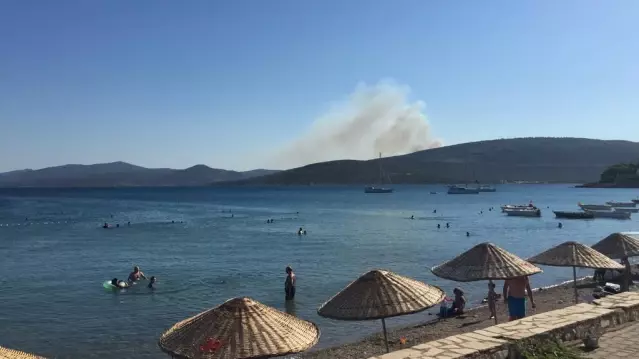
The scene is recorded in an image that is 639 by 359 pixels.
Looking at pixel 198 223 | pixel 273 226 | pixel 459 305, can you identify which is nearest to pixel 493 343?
pixel 459 305

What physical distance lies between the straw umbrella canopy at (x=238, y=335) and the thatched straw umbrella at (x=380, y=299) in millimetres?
1814

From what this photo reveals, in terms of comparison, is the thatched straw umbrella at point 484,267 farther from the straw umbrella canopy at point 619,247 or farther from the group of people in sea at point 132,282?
the group of people in sea at point 132,282

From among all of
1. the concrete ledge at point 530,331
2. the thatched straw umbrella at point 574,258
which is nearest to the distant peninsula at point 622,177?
the thatched straw umbrella at point 574,258

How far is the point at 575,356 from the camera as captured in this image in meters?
8.21

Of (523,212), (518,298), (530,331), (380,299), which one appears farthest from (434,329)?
(523,212)

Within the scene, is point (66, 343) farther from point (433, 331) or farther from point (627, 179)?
point (627, 179)

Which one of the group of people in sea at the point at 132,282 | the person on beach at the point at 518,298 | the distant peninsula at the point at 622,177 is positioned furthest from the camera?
the distant peninsula at the point at 622,177

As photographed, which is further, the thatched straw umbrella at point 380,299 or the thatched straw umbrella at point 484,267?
the thatched straw umbrella at point 484,267

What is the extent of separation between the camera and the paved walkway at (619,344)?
28.8 feet

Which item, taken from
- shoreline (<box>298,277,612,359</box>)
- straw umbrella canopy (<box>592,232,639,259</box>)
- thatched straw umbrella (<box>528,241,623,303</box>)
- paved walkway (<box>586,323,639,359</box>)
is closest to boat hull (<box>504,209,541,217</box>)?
shoreline (<box>298,277,612,359</box>)

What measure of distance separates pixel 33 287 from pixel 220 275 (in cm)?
918

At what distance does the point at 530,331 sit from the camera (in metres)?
8.71

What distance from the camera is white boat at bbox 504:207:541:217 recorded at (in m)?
77.4

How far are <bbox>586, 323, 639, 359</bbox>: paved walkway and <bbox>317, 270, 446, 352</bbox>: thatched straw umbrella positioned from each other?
8.84 feet
